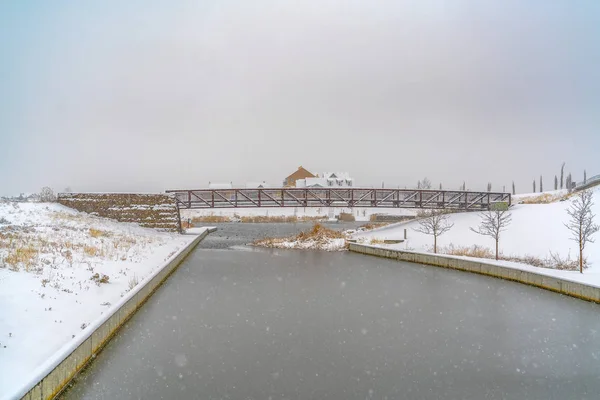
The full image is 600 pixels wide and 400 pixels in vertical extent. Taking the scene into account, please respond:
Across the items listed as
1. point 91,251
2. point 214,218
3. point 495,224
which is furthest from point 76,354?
point 214,218

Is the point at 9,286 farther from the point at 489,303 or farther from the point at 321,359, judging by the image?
the point at 489,303

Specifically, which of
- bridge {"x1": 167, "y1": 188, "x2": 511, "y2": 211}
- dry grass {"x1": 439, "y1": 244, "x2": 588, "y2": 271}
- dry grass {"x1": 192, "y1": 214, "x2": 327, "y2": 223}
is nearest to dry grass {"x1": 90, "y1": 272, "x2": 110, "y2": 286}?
dry grass {"x1": 439, "y1": 244, "x2": 588, "y2": 271}

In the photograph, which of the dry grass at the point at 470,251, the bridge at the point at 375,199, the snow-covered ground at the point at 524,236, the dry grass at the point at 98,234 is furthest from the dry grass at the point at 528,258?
the dry grass at the point at 98,234

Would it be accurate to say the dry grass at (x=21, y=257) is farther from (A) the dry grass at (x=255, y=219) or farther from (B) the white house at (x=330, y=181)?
(B) the white house at (x=330, y=181)

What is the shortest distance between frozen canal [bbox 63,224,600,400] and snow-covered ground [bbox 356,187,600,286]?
262 inches

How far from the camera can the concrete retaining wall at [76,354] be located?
24.4 feet

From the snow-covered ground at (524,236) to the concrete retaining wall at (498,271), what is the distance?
127 cm

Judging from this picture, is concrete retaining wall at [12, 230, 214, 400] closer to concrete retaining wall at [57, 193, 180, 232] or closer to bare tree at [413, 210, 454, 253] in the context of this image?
bare tree at [413, 210, 454, 253]

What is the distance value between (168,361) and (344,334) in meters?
4.67

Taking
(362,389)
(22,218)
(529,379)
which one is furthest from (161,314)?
(22,218)

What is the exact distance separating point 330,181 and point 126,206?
60.6m

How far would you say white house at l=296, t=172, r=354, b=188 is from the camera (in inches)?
3808

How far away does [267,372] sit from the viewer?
9.48 metres

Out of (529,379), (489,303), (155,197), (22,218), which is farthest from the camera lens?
(155,197)
